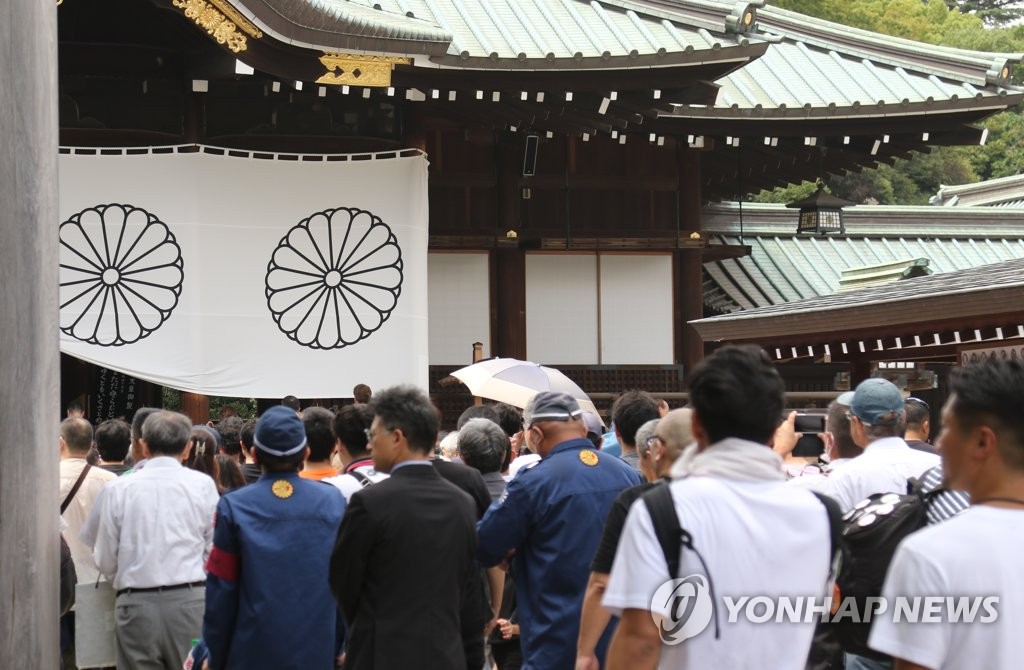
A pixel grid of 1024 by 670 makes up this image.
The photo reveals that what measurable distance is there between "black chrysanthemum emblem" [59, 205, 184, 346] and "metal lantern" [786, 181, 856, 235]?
875 centimetres

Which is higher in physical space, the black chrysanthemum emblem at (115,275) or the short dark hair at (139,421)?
the black chrysanthemum emblem at (115,275)

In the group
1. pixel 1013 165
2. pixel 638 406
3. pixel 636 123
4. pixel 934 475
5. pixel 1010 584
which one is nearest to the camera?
pixel 1010 584

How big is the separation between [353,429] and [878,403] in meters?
2.05

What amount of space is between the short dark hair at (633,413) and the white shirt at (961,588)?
2.82m

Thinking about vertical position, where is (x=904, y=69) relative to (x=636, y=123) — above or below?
above

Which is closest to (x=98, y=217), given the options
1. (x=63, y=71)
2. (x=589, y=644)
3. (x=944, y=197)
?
(x=63, y=71)

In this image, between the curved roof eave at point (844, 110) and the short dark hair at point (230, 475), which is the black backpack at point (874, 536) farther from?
the curved roof eave at point (844, 110)

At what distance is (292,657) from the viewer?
4.70 meters

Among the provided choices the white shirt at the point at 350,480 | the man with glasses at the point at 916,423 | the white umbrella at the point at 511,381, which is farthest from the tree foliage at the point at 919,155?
the white shirt at the point at 350,480

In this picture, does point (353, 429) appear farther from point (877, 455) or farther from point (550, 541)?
point (877, 455)

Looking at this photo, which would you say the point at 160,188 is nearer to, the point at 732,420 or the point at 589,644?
the point at 589,644

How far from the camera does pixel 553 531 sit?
15.5ft

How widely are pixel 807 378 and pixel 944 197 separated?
11833 millimetres

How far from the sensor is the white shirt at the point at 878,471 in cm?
492
